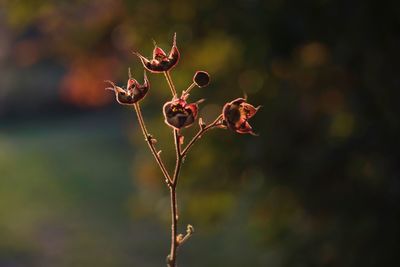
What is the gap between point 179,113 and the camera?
0.98 meters

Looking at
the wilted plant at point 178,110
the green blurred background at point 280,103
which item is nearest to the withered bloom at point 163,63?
the wilted plant at point 178,110

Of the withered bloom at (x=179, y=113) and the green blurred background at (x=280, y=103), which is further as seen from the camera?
the green blurred background at (x=280, y=103)

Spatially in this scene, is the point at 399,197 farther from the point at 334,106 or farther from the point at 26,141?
the point at 26,141

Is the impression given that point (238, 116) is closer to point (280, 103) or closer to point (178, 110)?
point (178, 110)

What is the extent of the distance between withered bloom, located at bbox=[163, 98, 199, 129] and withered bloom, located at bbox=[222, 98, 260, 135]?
0.05 metres

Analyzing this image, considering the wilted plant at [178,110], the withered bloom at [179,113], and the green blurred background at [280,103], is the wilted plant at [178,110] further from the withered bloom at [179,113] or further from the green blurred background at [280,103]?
the green blurred background at [280,103]

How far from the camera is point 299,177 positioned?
3320 mm

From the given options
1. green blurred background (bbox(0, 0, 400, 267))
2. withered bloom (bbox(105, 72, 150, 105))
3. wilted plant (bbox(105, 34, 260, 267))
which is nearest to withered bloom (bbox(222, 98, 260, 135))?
wilted plant (bbox(105, 34, 260, 267))

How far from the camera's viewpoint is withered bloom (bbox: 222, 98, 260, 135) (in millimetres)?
1017

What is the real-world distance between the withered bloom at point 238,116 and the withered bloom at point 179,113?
0.17 ft

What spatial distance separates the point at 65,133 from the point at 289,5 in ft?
43.4

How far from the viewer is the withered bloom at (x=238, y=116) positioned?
3.34 feet

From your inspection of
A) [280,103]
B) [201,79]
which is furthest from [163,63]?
[280,103]

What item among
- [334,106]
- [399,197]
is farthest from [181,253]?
[399,197]
